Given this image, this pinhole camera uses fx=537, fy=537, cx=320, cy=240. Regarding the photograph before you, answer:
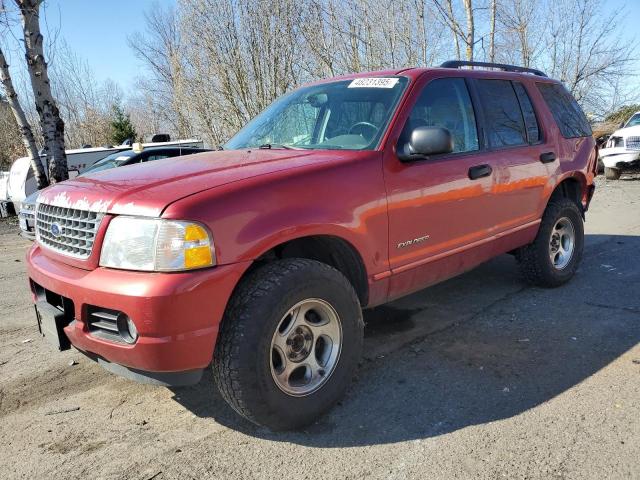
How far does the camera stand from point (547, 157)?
15.3 feet

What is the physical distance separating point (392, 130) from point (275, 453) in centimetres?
199

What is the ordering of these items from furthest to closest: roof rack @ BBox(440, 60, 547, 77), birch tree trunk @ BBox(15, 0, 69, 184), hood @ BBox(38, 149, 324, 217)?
birch tree trunk @ BBox(15, 0, 69, 184)
roof rack @ BBox(440, 60, 547, 77)
hood @ BBox(38, 149, 324, 217)

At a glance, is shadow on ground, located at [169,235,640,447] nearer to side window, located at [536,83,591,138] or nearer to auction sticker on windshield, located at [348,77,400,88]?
side window, located at [536,83,591,138]

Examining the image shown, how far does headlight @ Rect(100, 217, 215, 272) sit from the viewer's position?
7.91 ft

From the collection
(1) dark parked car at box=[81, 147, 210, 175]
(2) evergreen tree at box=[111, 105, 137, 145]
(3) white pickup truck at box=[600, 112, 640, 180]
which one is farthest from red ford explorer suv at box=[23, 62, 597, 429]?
(2) evergreen tree at box=[111, 105, 137, 145]

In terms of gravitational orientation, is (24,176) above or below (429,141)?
below

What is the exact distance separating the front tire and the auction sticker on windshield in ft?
4.83

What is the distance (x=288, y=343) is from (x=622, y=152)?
14467 millimetres

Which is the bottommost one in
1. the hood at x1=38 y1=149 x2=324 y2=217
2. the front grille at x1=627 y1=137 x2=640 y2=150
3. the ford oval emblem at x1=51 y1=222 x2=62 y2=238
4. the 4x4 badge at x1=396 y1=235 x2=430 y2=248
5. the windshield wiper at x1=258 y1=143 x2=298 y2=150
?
the front grille at x1=627 y1=137 x2=640 y2=150

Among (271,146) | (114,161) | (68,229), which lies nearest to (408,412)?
(271,146)

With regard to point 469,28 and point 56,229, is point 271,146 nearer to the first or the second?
point 56,229

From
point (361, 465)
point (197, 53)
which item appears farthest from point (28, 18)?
point (361, 465)

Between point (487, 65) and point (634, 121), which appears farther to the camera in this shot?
point (634, 121)

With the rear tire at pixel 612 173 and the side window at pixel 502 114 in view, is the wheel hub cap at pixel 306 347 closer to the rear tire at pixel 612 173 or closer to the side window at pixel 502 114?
the side window at pixel 502 114
